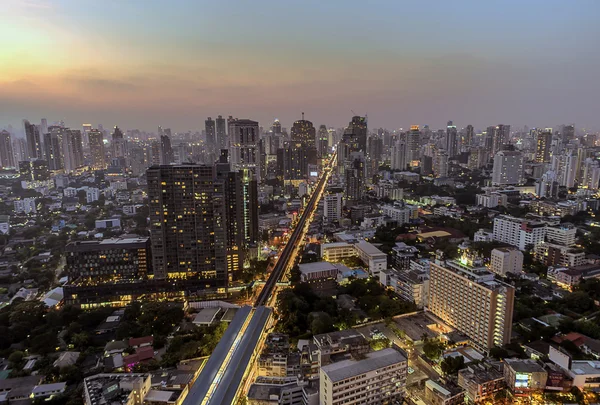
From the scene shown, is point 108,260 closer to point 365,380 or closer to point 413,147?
point 365,380

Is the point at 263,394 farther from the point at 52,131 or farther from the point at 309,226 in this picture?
the point at 52,131

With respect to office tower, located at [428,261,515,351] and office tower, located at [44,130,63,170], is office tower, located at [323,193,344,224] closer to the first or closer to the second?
office tower, located at [428,261,515,351]

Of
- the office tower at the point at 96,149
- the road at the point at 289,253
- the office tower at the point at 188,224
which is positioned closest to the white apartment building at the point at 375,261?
the road at the point at 289,253

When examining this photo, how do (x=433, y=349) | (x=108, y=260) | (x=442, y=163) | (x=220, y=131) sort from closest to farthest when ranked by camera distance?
(x=433, y=349), (x=108, y=260), (x=442, y=163), (x=220, y=131)

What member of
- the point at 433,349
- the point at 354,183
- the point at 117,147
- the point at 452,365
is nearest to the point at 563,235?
the point at 433,349

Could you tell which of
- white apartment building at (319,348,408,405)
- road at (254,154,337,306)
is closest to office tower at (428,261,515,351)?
white apartment building at (319,348,408,405)

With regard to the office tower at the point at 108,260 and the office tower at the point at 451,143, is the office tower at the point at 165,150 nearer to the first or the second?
the office tower at the point at 108,260
